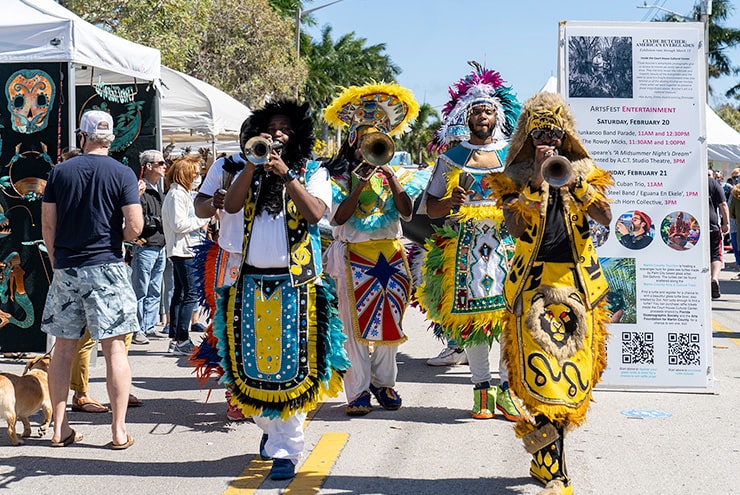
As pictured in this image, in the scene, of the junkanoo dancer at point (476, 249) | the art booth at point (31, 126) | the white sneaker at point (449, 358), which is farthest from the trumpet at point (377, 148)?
the art booth at point (31, 126)

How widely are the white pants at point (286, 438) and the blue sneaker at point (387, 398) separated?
67.5 inches

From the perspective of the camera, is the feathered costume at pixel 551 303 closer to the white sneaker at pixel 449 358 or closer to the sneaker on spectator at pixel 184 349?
the white sneaker at pixel 449 358

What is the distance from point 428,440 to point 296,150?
2.06m

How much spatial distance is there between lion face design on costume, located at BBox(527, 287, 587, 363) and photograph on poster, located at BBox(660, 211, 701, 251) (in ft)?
9.50

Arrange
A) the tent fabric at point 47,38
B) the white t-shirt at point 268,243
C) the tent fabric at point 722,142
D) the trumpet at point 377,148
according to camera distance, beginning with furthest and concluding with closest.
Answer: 1. the tent fabric at point 722,142
2. the tent fabric at point 47,38
3. the trumpet at point 377,148
4. the white t-shirt at point 268,243

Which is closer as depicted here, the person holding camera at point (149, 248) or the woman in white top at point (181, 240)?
the woman in white top at point (181, 240)

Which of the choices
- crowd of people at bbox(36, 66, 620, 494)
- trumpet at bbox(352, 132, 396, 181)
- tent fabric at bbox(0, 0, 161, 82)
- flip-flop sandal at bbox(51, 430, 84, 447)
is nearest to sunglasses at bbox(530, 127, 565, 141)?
crowd of people at bbox(36, 66, 620, 494)

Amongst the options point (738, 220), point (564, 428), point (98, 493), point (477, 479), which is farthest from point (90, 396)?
point (738, 220)

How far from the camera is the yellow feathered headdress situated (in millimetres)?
6652

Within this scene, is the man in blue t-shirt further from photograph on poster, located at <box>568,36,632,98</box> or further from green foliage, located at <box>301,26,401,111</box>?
green foliage, located at <box>301,26,401,111</box>

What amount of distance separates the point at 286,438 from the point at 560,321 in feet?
5.21

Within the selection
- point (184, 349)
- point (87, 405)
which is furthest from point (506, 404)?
point (184, 349)

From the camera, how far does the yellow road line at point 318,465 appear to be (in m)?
4.73

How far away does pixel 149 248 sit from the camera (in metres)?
9.50
